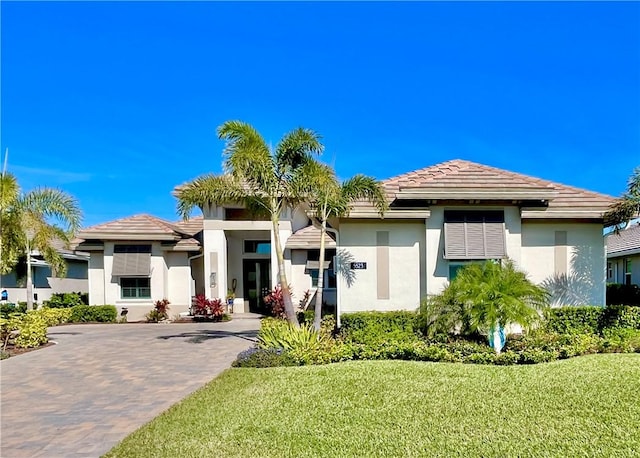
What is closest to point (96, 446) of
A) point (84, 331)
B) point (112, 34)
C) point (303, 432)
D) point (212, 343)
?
point (303, 432)

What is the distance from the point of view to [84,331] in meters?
19.4

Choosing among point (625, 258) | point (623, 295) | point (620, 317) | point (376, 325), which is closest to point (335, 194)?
point (376, 325)

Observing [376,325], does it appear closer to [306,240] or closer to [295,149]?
[295,149]

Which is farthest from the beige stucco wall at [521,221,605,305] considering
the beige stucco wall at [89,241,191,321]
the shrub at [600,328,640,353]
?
the beige stucco wall at [89,241,191,321]

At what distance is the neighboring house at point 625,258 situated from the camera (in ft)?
86.4

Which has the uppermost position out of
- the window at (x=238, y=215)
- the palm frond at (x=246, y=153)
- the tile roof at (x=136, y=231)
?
the palm frond at (x=246, y=153)

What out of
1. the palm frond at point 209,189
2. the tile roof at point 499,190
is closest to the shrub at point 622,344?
the tile roof at point 499,190

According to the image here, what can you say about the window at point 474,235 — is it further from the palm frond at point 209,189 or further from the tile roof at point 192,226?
the tile roof at point 192,226

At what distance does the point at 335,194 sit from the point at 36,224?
14.0m

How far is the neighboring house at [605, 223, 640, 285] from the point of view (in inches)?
1037

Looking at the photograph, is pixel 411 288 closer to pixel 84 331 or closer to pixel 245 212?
pixel 245 212

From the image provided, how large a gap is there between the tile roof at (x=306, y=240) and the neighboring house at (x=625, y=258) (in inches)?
679

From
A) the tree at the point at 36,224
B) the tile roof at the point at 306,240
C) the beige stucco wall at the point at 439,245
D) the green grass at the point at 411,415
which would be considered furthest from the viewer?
the tile roof at the point at 306,240

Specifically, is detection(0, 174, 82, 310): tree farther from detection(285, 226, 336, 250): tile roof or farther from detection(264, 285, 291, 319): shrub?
detection(285, 226, 336, 250): tile roof
